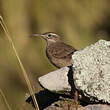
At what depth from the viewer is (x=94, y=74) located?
7.14m

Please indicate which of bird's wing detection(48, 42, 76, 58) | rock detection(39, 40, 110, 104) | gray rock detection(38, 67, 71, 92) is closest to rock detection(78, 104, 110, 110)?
rock detection(39, 40, 110, 104)

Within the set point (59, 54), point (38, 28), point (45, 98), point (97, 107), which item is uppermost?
point (97, 107)

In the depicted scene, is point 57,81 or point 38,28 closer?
point 57,81

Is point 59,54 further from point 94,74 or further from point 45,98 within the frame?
point 94,74

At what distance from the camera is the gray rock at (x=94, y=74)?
7066 millimetres

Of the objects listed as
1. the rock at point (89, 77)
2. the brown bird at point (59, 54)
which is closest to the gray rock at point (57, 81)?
the rock at point (89, 77)

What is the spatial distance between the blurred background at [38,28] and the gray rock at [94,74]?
7092 millimetres

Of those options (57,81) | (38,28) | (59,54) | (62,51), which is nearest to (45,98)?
(57,81)

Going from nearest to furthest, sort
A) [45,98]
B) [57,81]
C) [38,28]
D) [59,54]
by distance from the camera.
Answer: [57,81] < [45,98] < [59,54] < [38,28]

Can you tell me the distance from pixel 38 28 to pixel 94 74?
28.1 ft

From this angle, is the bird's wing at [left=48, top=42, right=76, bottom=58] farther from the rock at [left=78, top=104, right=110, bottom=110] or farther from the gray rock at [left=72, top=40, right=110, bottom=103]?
the rock at [left=78, top=104, right=110, bottom=110]

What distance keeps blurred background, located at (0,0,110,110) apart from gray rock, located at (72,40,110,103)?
23.3ft

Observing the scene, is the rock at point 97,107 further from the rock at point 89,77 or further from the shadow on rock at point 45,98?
the shadow on rock at point 45,98

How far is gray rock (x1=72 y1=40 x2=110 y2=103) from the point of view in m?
7.07
